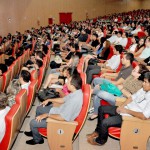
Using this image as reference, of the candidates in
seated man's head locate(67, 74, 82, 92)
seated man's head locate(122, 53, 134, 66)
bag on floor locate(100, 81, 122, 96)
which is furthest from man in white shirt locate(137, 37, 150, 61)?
seated man's head locate(67, 74, 82, 92)

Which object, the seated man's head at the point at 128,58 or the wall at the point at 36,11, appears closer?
the seated man's head at the point at 128,58

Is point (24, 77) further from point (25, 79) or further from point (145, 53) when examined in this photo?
point (145, 53)

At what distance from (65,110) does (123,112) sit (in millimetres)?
667

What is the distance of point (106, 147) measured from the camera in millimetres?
2848

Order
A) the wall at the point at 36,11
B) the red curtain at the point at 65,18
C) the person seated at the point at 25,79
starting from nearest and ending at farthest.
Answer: the person seated at the point at 25,79 < the wall at the point at 36,11 < the red curtain at the point at 65,18

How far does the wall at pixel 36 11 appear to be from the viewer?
15.6 metres

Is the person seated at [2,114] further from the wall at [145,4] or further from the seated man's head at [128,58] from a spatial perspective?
the wall at [145,4]

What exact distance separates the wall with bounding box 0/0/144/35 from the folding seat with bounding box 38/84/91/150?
1385 centimetres

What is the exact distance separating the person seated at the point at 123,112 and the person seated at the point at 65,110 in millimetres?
387

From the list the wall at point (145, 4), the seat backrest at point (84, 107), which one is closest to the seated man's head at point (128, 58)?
the seat backrest at point (84, 107)

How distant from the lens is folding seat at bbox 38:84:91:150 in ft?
8.11

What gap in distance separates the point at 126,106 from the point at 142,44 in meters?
3.86

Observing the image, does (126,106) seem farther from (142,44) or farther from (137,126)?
(142,44)

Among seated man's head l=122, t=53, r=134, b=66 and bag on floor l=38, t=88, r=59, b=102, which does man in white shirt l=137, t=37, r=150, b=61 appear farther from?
bag on floor l=38, t=88, r=59, b=102
